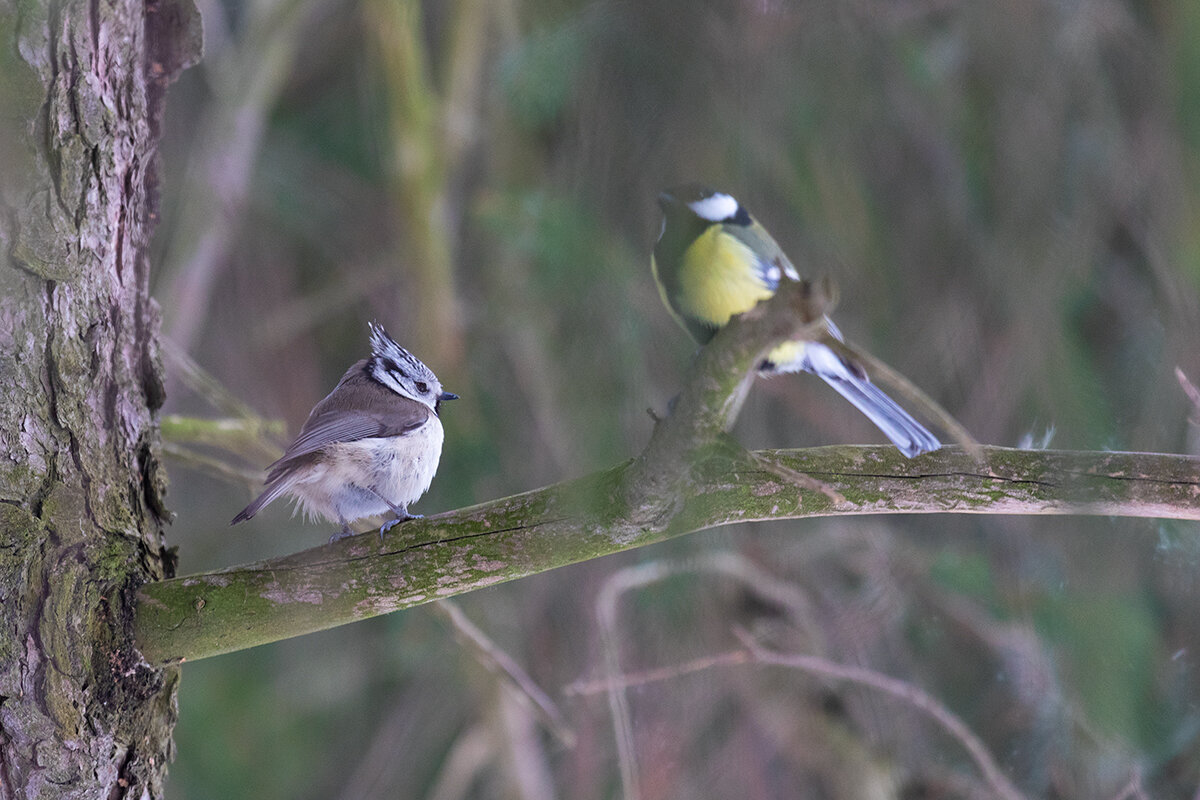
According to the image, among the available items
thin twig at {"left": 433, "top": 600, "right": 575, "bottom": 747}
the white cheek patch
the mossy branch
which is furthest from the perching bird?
the white cheek patch

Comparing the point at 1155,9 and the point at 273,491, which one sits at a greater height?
the point at 1155,9

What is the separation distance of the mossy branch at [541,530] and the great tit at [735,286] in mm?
203

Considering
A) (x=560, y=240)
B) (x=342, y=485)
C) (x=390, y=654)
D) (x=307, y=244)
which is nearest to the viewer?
(x=560, y=240)

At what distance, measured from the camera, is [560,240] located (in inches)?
45.1

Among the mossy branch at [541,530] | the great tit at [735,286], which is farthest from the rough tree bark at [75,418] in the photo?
the great tit at [735,286]

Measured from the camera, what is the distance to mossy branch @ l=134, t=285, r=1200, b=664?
1392mm

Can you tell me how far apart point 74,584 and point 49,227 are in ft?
1.69

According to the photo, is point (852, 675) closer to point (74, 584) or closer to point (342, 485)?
point (342, 485)

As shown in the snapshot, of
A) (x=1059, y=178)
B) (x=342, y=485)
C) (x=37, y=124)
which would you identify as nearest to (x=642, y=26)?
(x=1059, y=178)

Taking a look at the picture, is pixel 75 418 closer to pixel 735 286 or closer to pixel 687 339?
pixel 687 339

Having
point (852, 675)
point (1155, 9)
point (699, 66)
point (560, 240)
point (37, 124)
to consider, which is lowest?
point (852, 675)

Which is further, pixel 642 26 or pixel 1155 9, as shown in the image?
pixel 1155 9

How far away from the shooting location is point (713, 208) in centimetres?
164

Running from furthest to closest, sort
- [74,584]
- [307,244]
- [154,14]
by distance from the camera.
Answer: [307,244] → [154,14] → [74,584]
